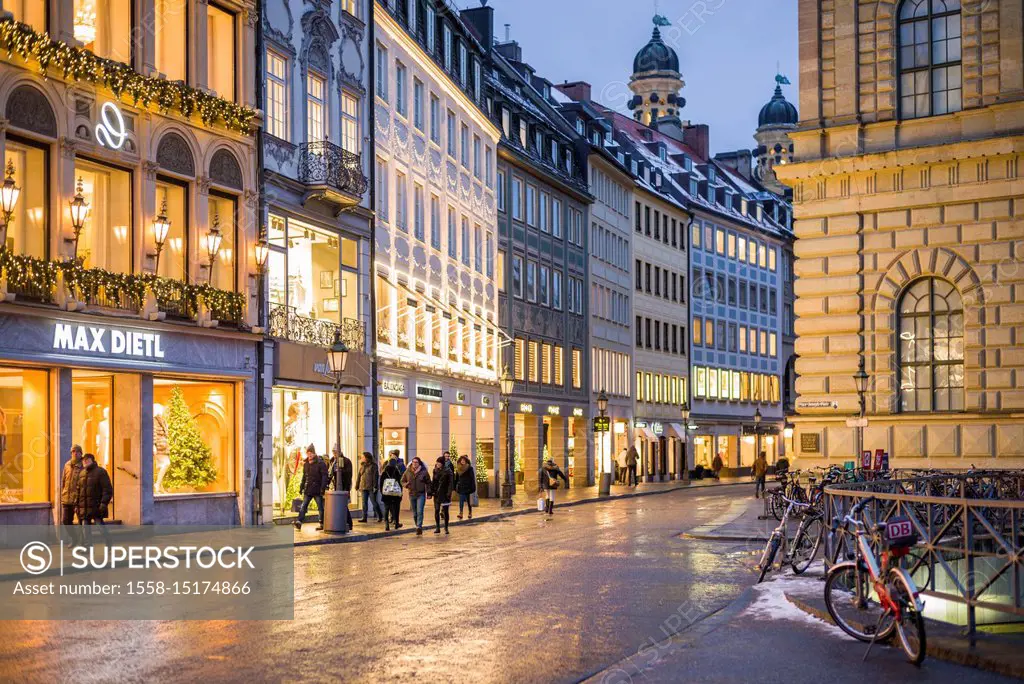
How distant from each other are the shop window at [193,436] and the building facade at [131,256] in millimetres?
41

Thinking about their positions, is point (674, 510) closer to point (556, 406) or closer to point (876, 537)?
point (556, 406)

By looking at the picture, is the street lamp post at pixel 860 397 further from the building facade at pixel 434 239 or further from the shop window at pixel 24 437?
the shop window at pixel 24 437

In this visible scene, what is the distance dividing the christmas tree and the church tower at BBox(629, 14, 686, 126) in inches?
5484

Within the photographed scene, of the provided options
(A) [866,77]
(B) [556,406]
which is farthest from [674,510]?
(B) [556,406]

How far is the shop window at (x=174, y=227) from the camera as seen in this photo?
99.9ft

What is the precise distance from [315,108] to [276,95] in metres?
2.31

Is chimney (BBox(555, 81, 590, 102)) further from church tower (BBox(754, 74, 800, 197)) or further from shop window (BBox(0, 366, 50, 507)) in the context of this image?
church tower (BBox(754, 74, 800, 197))

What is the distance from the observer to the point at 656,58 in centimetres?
17050

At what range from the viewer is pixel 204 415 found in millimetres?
32031

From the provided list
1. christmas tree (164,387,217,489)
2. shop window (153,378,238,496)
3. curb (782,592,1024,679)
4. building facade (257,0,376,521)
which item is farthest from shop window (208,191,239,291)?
curb (782,592,1024,679)

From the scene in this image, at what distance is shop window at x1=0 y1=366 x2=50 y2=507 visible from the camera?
25609 millimetres

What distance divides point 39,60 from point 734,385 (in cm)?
7255


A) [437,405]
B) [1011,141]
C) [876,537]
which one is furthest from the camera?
[437,405]

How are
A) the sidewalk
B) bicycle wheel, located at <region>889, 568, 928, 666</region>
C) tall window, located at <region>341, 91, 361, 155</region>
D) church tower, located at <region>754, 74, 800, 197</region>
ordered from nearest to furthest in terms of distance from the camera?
bicycle wheel, located at <region>889, 568, 928, 666</region>
the sidewalk
tall window, located at <region>341, 91, 361, 155</region>
church tower, located at <region>754, 74, 800, 197</region>
